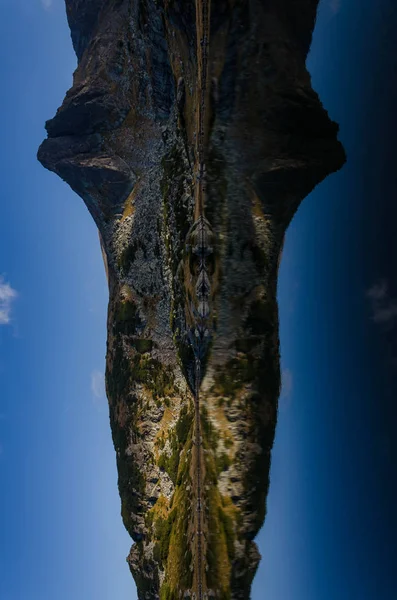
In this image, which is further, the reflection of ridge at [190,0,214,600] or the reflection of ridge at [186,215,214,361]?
the reflection of ridge at [186,215,214,361]

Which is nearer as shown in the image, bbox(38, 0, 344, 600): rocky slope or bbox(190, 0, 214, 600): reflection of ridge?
bbox(190, 0, 214, 600): reflection of ridge

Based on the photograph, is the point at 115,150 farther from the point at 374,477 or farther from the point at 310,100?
the point at 374,477

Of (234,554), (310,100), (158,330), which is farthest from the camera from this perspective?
(158,330)

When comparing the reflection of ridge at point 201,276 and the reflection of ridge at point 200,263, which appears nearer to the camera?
the reflection of ridge at point 200,263

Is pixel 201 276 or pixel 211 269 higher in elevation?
pixel 211 269

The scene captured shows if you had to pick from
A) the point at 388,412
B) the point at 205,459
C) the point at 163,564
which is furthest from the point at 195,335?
the point at 163,564

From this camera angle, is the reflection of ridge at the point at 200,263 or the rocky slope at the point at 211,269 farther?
the rocky slope at the point at 211,269

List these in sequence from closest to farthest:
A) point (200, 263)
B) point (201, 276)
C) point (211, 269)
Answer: point (201, 276), point (200, 263), point (211, 269)

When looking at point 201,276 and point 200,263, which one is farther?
point 200,263
